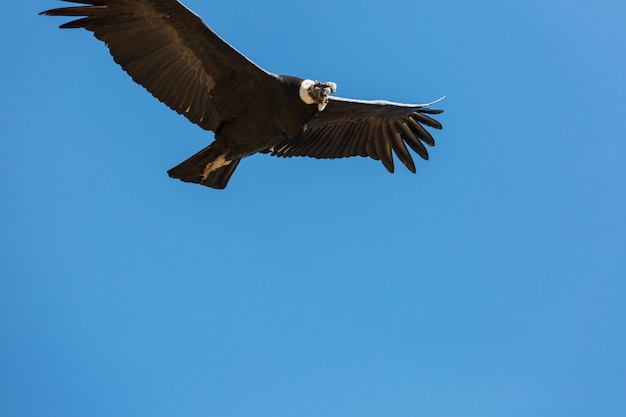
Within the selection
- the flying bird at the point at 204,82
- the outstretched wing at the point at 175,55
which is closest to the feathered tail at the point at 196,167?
the flying bird at the point at 204,82

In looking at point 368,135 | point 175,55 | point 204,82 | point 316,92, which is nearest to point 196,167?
point 204,82

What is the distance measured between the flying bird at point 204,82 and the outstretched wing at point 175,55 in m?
0.01

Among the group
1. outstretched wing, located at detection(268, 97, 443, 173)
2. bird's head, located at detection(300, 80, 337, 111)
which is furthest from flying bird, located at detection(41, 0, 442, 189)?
outstretched wing, located at detection(268, 97, 443, 173)

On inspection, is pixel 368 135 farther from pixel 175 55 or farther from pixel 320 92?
pixel 175 55

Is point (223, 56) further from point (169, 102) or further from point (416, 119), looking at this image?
point (416, 119)

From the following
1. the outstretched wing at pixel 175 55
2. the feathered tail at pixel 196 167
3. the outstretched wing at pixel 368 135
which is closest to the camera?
the outstretched wing at pixel 175 55

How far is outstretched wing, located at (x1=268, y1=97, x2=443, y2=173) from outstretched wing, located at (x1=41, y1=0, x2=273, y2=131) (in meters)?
1.57

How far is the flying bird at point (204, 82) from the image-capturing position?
13.9m

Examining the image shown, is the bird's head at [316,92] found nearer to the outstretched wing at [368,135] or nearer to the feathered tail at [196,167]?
the feathered tail at [196,167]

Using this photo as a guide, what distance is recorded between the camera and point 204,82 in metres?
14.6

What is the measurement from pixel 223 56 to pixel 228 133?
105 centimetres

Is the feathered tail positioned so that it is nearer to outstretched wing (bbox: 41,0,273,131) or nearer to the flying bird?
the flying bird

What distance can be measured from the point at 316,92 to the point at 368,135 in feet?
7.94

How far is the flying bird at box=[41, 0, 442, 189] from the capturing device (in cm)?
1387
